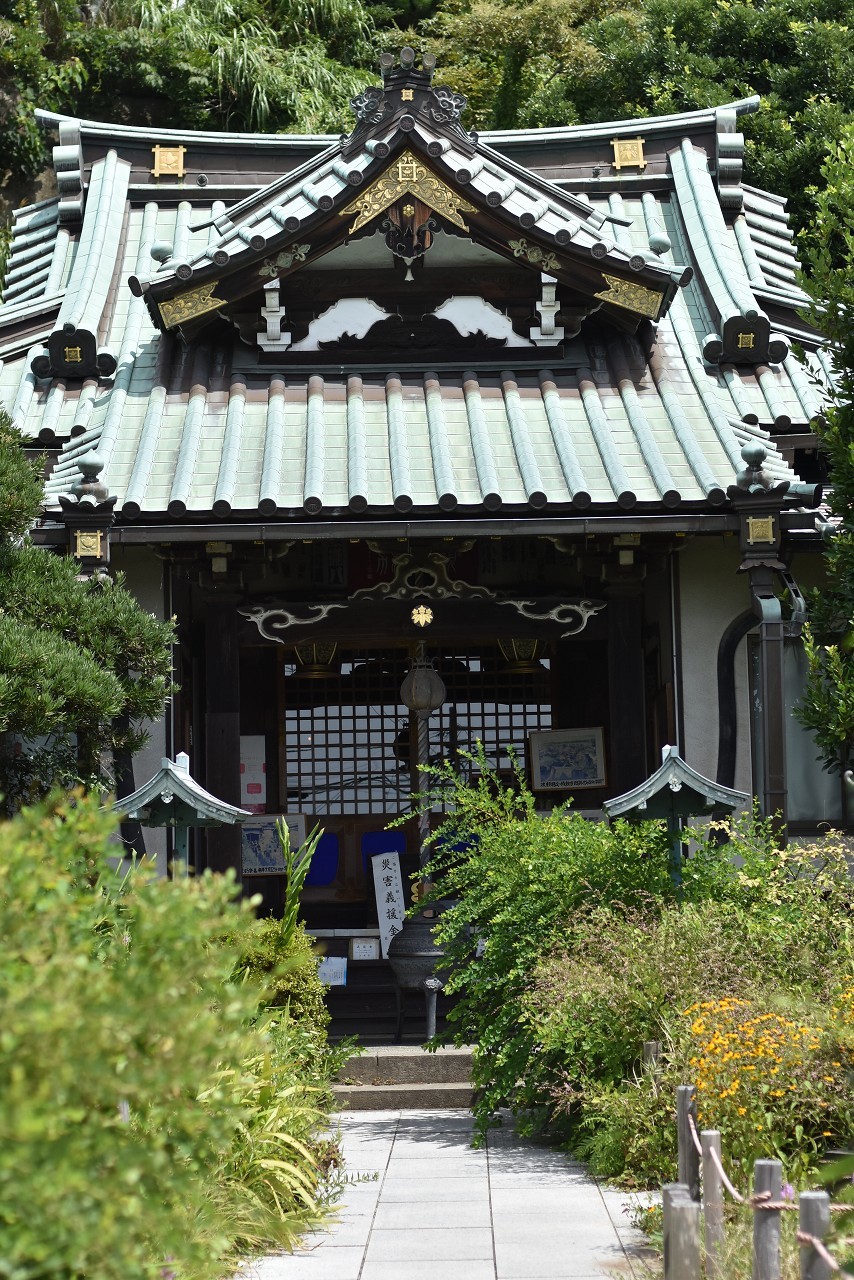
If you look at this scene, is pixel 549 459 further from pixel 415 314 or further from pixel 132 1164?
pixel 132 1164

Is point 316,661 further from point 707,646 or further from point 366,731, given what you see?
point 707,646

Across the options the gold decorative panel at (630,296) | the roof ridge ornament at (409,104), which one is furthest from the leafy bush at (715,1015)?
the roof ridge ornament at (409,104)

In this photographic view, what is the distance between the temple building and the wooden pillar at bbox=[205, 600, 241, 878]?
3 cm

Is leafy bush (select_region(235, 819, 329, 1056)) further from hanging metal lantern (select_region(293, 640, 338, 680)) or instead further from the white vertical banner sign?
hanging metal lantern (select_region(293, 640, 338, 680))

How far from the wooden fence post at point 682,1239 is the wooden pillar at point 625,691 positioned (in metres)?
7.16

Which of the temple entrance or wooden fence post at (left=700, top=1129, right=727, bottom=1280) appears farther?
the temple entrance

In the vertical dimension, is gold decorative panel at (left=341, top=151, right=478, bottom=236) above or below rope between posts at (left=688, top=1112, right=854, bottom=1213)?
above

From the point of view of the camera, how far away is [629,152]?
15945 millimetres

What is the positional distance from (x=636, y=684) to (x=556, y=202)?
4.48 m

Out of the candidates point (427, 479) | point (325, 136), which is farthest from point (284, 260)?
point (325, 136)

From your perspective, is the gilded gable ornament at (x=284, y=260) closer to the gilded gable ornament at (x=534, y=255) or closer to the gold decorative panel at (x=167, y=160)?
the gilded gable ornament at (x=534, y=255)

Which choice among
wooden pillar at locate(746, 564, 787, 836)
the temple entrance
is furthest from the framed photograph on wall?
wooden pillar at locate(746, 564, 787, 836)

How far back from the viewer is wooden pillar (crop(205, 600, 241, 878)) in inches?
473

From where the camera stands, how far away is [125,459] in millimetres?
11805
